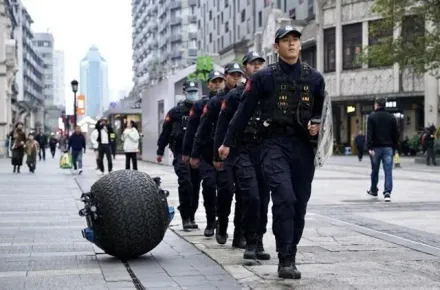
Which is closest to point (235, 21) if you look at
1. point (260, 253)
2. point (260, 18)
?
point (260, 18)

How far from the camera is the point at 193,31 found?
397 ft

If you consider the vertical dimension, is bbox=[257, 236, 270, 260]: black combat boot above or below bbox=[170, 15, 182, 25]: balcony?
below

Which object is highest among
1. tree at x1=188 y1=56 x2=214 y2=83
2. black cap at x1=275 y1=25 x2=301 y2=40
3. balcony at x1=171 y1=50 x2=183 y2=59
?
balcony at x1=171 y1=50 x2=183 y2=59

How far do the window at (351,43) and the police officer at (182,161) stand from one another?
40.9 meters

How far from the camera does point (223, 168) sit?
28.2 ft

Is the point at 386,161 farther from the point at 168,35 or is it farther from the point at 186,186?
the point at 168,35

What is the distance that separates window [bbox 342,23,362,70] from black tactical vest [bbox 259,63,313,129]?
Result: 44.6 meters

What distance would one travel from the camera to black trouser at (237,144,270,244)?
302 inches

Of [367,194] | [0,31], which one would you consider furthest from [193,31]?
[367,194]

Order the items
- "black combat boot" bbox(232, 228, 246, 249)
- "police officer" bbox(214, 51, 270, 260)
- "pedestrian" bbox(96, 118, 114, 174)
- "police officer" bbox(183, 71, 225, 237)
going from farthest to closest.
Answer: "pedestrian" bbox(96, 118, 114, 174) → "police officer" bbox(183, 71, 225, 237) → "black combat boot" bbox(232, 228, 246, 249) → "police officer" bbox(214, 51, 270, 260)

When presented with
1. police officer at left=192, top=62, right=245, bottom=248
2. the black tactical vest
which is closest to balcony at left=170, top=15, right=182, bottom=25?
police officer at left=192, top=62, right=245, bottom=248

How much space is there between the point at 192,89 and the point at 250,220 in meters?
3.20

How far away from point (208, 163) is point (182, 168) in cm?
92

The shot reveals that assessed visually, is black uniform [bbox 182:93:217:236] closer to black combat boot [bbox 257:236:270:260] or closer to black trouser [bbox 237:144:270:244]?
black trouser [bbox 237:144:270:244]
